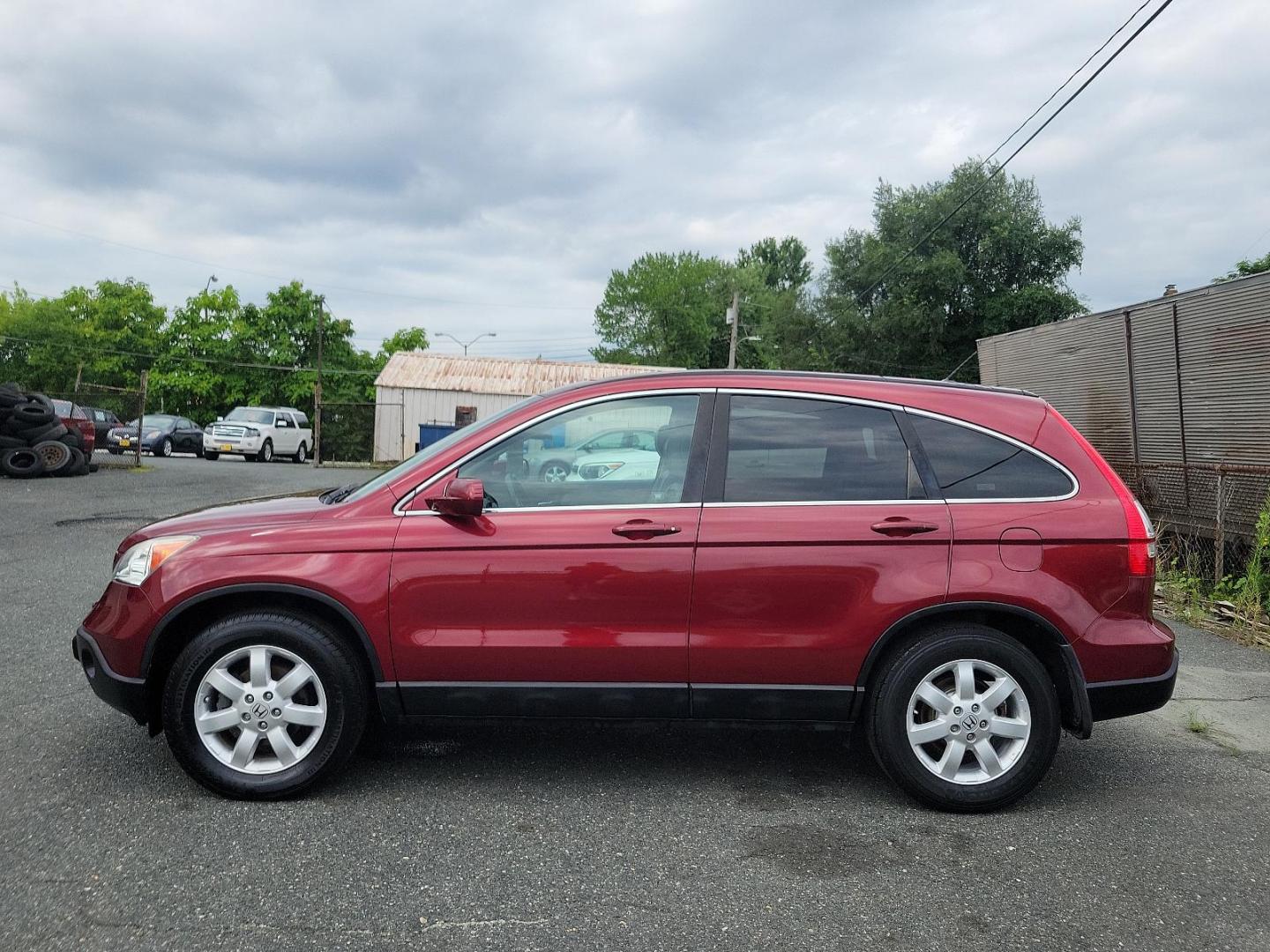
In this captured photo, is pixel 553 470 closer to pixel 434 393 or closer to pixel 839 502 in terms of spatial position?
pixel 839 502

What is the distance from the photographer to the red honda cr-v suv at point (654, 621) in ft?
12.0

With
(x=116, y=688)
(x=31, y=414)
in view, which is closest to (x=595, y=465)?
(x=116, y=688)

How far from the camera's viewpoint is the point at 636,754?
433cm

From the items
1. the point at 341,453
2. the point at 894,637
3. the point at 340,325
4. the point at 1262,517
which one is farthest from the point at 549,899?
the point at 340,325

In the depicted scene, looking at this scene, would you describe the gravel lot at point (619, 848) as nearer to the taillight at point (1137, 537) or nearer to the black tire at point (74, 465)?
the taillight at point (1137, 537)

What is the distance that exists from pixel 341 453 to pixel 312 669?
34590 millimetres

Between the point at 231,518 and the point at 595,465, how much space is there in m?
1.49

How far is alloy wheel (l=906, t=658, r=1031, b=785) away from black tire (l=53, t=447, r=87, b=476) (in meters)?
17.7

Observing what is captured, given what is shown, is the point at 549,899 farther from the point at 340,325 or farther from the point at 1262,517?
the point at 340,325

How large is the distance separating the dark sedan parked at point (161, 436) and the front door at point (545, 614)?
2763 cm

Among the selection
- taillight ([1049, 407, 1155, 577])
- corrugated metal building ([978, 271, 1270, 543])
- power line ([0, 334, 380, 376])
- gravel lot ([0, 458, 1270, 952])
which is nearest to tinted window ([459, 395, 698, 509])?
gravel lot ([0, 458, 1270, 952])

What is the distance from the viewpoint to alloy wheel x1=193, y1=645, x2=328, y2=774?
3.64 meters

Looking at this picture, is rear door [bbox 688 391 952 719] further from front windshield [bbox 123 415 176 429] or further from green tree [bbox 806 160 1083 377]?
green tree [bbox 806 160 1083 377]

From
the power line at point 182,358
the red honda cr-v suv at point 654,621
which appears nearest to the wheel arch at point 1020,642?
the red honda cr-v suv at point 654,621
